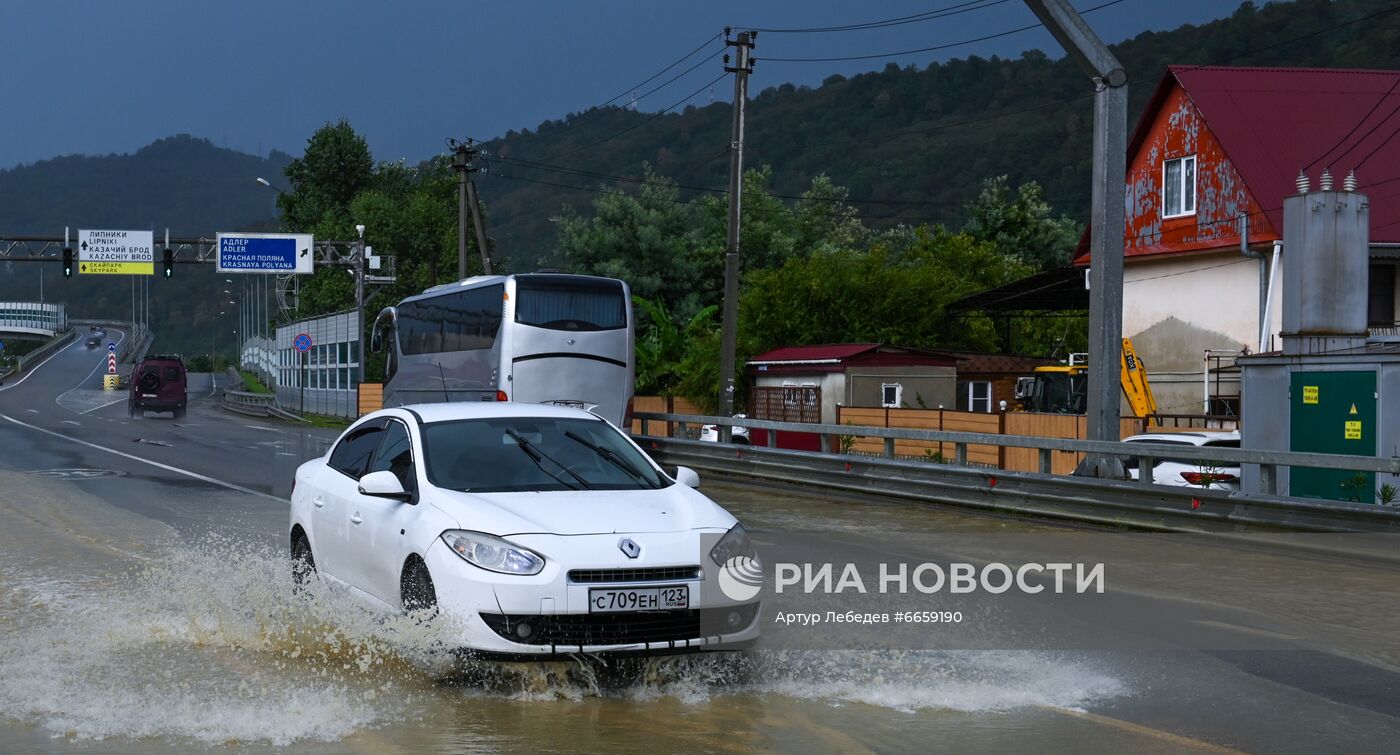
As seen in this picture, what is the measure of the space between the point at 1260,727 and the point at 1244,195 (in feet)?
99.2

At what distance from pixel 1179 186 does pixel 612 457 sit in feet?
103

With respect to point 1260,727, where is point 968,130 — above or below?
above


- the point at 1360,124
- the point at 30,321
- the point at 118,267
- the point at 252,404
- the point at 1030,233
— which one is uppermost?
the point at 1030,233

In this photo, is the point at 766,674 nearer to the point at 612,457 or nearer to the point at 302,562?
the point at 612,457

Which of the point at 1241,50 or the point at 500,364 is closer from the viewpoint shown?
the point at 500,364

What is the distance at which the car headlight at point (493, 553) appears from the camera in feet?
22.8

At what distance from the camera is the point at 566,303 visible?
90.2 ft

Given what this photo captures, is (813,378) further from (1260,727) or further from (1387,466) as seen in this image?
(1260,727)

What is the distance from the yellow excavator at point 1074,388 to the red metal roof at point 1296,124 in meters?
4.52

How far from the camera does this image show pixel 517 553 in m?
7.01

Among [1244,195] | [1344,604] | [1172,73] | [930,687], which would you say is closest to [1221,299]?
[1244,195]

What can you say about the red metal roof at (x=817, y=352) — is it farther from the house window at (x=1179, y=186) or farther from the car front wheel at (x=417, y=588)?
the car front wheel at (x=417, y=588)

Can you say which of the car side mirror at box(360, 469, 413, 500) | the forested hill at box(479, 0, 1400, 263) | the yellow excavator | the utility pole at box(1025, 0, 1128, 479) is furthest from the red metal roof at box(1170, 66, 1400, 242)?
the forested hill at box(479, 0, 1400, 263)

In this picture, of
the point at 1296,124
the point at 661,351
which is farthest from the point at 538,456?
the point at 661,351
